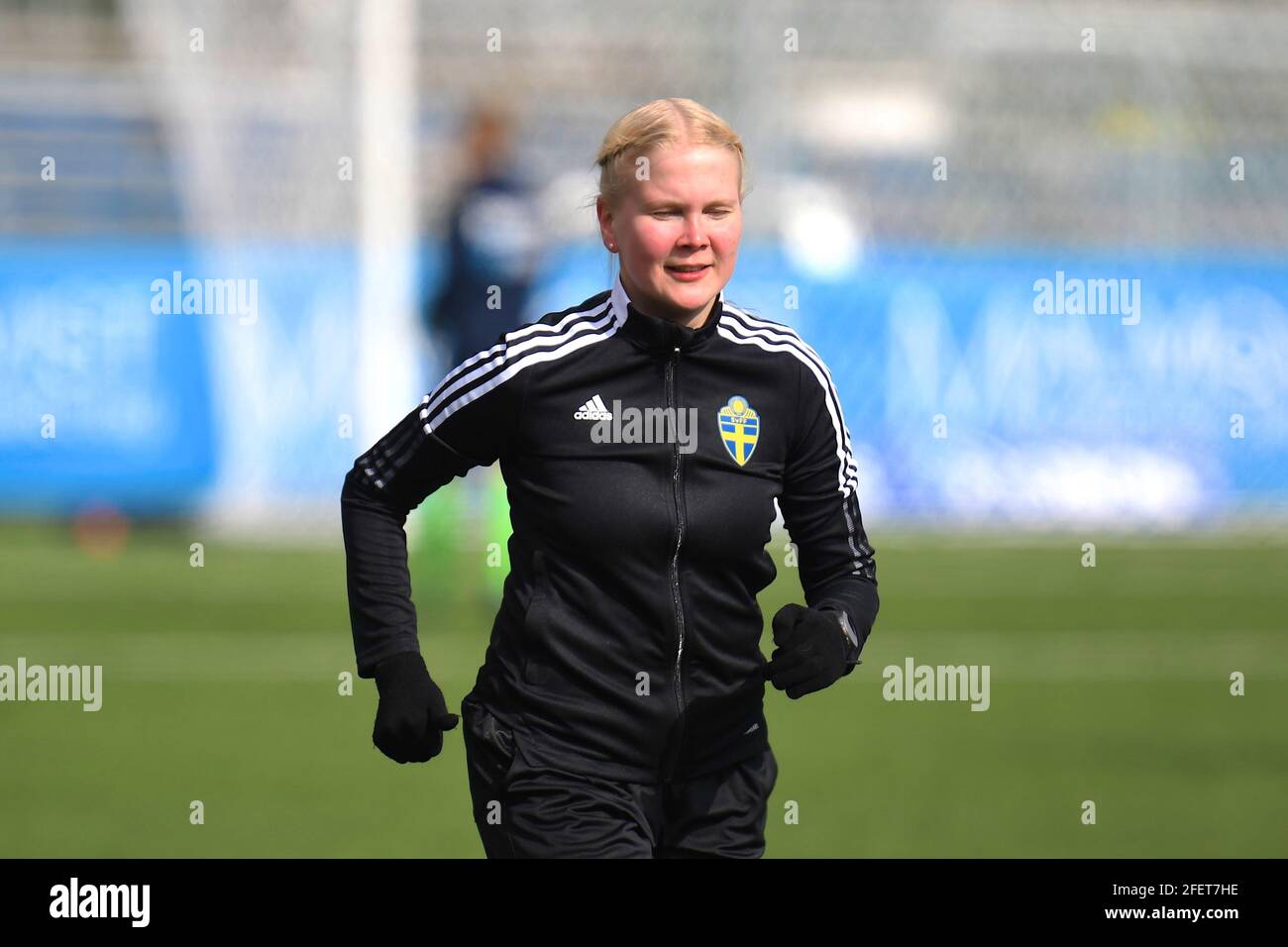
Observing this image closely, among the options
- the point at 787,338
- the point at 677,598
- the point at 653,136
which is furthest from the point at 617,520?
the point at 653,136

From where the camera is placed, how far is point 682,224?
3.15 m

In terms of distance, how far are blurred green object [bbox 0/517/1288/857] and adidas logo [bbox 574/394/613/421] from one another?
2.52 m

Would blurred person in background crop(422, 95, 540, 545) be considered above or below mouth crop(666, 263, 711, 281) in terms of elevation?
above

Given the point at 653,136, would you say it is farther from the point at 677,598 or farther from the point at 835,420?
the point at 677,598

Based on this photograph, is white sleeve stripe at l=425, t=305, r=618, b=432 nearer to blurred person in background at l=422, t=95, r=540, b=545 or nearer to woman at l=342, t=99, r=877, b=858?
woman at l=342, t=99, r=877, b=858

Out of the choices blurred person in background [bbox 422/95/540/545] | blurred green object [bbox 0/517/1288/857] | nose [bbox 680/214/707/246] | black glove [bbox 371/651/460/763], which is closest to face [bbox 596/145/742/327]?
nose [bbox 680/214/707/246]

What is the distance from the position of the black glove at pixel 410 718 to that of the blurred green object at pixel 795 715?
8.03 ft

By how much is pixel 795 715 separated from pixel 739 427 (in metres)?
4.56

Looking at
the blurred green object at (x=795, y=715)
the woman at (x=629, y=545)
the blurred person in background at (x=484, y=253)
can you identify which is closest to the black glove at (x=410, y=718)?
the woman at (x=629, y=545)

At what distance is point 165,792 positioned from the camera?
6.25 metres

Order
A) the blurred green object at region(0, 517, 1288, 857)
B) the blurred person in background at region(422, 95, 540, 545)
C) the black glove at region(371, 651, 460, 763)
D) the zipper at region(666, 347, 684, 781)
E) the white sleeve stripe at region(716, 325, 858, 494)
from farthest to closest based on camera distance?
the blurred person in background at region(422, 95, 540, 545)
the blurred green object at region(0, 517, 1288, 857)
the white sleeve stripe at region(716, 325, 858, 494)
the zipper at region(666, 347, 684, 781)
the black glove at region(371, 651, 460, 763)

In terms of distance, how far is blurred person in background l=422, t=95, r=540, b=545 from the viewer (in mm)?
10164

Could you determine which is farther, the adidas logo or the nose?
the adidas logo
